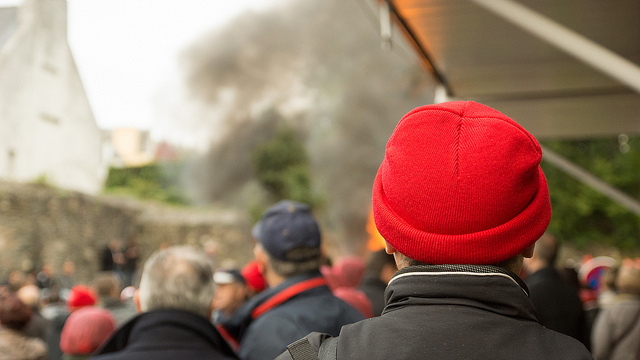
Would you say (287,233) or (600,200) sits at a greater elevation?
(287,233)

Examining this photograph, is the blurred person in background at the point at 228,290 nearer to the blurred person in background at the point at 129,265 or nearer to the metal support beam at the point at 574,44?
the metal support beam at the point at 574,44

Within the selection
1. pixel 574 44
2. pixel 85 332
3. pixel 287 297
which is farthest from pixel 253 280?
pixel 574 44

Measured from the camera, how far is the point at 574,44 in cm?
346

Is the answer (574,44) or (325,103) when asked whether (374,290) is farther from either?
(325,103)

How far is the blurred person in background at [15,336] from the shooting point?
3316mm

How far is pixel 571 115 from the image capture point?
7.55m

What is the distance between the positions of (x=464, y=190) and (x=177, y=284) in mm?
1534

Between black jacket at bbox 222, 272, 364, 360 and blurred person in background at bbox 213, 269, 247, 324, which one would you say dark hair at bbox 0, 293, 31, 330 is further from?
black jacket at bbox 222, 272, 364, 360

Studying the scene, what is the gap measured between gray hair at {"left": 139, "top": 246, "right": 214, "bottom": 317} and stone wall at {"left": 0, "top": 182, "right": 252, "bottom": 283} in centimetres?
1473

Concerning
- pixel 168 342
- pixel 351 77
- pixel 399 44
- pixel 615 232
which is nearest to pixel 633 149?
pixel 615 232

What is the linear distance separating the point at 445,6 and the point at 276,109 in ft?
116

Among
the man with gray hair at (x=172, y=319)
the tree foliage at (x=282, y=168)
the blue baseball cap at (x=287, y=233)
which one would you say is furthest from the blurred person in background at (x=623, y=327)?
the tree foliage at (x=282, y=168)

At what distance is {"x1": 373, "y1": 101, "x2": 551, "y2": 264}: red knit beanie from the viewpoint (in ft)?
3.14

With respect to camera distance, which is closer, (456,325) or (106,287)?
(456,325)
